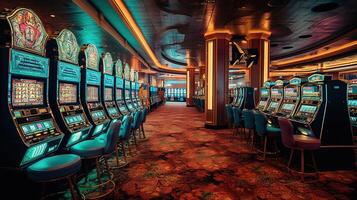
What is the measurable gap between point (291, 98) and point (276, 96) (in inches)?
28.7

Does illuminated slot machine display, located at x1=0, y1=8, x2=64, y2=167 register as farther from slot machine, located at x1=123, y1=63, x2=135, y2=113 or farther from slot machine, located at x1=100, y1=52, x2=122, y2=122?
slot machine, located at x1=123, y1=63, x2=135, y2=113

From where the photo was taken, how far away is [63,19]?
487cm

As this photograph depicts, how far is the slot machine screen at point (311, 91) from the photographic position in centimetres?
331

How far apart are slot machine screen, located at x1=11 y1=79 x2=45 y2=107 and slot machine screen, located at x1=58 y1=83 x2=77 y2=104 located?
0.31 m

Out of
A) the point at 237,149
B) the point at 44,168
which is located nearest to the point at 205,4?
the point at 237,149

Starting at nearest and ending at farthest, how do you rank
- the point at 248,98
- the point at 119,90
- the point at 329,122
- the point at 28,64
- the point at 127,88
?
1. the point at 28,64
2. the point at 329,122
3. the point at 119,90
4. the point at 127,88
5. the point at 248,98

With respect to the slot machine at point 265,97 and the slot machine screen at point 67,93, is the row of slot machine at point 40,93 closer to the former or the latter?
the slot machine screen at point 67,93

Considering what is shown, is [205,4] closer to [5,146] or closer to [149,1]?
[149,1]

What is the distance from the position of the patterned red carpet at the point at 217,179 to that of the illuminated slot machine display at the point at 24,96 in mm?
1056

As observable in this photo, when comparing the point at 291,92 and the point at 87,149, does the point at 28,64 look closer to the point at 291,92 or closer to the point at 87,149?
the point at 87,149

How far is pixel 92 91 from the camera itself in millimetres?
3381

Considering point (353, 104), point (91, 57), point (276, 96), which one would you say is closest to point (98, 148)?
point (91, 57)

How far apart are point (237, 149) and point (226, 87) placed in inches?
115

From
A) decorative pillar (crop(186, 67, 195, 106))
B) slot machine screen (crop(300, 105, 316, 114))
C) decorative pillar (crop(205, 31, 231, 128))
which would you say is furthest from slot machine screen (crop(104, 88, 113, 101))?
decorative pillar (crop(186, 67, 195, 106))
